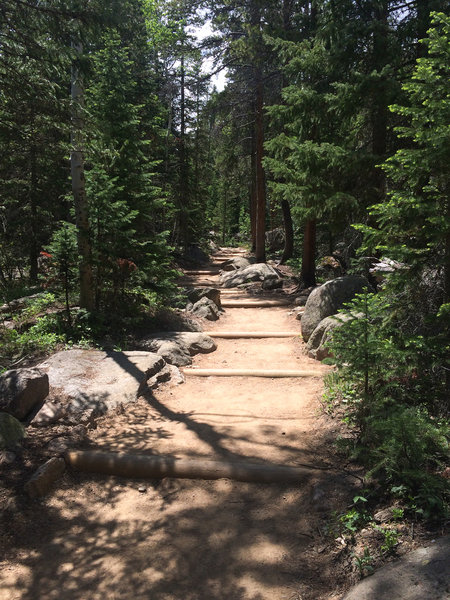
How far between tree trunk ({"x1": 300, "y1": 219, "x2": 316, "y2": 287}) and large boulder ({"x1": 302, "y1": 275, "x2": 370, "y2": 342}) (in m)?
5.56

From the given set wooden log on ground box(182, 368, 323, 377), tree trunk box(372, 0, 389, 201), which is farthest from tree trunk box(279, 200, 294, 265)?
wooden log on ground box(182, 368, 323, 377)

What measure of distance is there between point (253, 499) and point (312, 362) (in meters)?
4.55

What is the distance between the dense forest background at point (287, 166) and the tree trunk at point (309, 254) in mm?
54

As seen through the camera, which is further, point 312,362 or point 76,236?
point 76,236

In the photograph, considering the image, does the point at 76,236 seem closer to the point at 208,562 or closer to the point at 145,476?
the point at 145,476

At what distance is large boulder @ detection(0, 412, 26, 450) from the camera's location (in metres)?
5.00

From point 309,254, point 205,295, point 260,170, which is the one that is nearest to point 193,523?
point 205,295

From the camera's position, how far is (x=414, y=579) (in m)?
2.52

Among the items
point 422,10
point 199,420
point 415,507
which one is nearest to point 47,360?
point 199,420

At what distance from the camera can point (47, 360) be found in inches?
281

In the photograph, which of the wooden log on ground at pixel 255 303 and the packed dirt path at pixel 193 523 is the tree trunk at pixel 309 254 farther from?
the packed dirt path at pixel 193 523

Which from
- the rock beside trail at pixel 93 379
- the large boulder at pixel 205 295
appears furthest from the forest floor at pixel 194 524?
the large boulder at pixel 205 295

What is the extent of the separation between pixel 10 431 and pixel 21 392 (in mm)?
615

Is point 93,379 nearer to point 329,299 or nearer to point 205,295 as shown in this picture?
point 329,299
